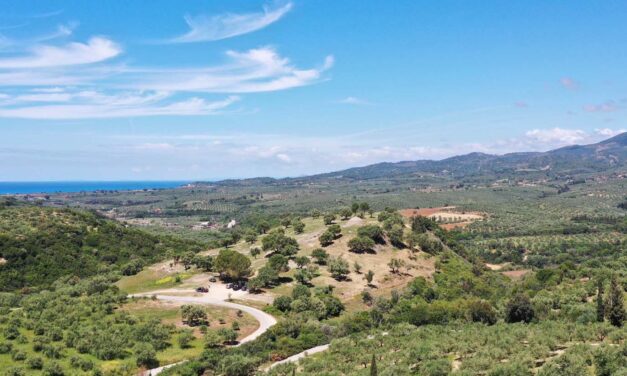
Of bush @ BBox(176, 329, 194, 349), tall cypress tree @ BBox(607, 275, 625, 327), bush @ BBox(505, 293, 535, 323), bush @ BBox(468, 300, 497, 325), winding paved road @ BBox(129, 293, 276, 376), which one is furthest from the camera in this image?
winding paved road @ BBox(129, 293, 276, 376)

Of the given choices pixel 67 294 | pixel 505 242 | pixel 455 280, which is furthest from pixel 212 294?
pixel 505 242

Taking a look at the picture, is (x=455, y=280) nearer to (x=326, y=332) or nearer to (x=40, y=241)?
(x=326, y=332)

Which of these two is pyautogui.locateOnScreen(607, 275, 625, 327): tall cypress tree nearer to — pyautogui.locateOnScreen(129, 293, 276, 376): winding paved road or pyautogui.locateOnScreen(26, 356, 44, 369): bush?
pyautogui.locateOnScreen(129, 293, 276, 376): winding paved road

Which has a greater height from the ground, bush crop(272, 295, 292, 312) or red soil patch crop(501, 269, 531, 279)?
bush crop(272, 295, 292, 312)

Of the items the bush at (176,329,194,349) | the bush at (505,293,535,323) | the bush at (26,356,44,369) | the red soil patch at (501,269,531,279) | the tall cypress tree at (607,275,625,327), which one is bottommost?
the red soil patch at (501,269,531,279)

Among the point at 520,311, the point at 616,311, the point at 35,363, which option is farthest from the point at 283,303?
the point at 616,311

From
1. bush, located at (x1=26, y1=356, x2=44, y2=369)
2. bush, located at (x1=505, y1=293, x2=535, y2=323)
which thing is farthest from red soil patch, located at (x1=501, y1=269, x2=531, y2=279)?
bush, located at (x1=26, y1=356, x2=44, y2=369)

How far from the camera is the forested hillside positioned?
11531 cm

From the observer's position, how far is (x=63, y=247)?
13000 centimetres

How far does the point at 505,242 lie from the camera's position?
161 m

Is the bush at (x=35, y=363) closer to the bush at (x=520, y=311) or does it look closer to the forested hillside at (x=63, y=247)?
the forested hillside at (x=63, y=247)

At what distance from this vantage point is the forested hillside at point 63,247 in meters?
115

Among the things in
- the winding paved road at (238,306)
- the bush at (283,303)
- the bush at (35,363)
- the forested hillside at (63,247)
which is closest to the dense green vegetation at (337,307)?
the bush at (35,363)

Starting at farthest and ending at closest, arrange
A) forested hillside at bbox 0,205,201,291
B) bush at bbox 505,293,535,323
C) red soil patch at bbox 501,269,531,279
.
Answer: red soil patch at bbox 501,269,531,279, forested hillside at bbox 0,205,201,291, bush at bbox 505,293,535,323
